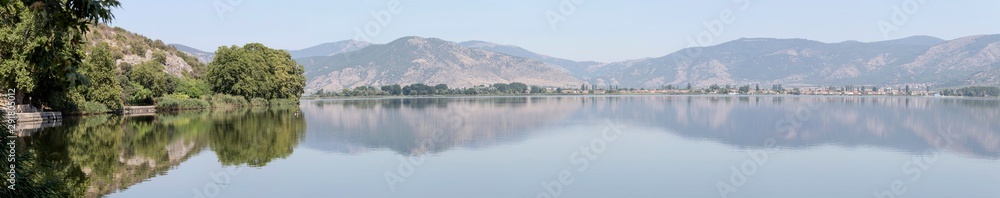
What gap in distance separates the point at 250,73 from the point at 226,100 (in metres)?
6.05

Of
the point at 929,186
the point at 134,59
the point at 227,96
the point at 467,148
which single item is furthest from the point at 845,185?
the point at 134,59

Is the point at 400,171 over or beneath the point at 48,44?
beneath

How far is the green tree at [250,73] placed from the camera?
84.9 meters

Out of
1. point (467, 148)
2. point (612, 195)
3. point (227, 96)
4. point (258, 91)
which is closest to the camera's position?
point (612, 195)

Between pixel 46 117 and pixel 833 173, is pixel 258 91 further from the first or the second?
pixel 833 173

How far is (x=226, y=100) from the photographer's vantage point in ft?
271

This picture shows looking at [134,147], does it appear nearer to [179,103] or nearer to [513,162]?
[513,162]

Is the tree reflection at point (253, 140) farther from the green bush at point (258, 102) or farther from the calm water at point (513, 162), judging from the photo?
the green bush at point (258, 102)

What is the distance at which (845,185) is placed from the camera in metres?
22.2

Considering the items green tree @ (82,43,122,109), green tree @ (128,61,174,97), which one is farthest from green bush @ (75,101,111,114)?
green tree @ (128,61,174,97)

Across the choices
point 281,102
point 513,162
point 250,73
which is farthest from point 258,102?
point 513,162

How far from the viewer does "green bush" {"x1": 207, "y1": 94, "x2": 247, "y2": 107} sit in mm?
80812

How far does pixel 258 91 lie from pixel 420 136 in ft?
174

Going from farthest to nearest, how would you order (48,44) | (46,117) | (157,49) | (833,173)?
(157,49) < (46,117) < (833,173) < (48,44)
